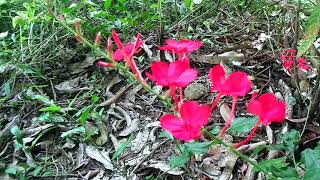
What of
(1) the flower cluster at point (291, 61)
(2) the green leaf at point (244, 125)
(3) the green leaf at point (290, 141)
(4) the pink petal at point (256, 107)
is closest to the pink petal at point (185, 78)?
(4) the pink petal at point (256, 107)

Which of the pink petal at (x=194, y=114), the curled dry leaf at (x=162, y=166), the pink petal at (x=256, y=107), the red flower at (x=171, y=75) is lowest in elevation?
the curled dry leaf at (x=162, y=166)

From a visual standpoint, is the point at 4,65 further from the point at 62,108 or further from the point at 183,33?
the point at 183,33

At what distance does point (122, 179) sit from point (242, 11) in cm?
152

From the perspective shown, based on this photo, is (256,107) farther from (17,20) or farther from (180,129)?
(17,20)

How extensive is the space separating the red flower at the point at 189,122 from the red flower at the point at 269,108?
0.11 meters

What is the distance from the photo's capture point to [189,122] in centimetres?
83

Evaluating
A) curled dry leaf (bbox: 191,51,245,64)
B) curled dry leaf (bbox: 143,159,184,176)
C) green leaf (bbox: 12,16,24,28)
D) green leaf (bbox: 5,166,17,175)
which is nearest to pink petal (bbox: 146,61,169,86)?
curled dry leaf (bbox: 143,159,184,176)

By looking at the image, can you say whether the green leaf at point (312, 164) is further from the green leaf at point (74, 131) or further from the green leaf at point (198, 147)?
the green leaf at point (74, 131)

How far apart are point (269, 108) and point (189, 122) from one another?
6.7 inches

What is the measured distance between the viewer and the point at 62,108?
2029 mm

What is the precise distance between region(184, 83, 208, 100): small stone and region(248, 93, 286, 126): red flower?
3.54ft

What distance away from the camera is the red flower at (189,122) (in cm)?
82

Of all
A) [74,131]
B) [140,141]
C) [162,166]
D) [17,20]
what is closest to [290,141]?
[162,166]

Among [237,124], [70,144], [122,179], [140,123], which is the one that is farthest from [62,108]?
[237,124]
